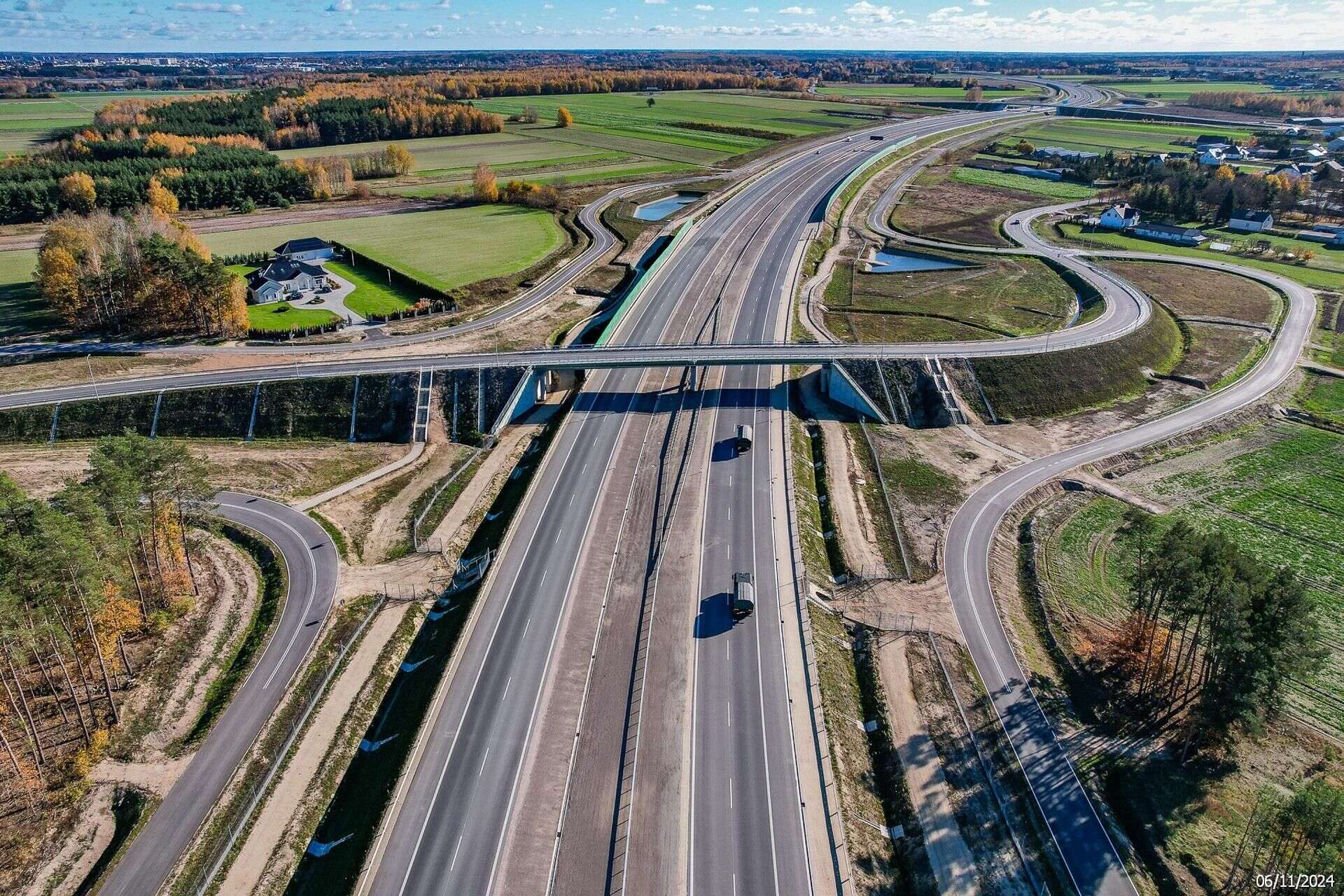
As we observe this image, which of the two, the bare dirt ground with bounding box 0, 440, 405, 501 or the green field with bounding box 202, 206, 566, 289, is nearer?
the bare dirt ground with bounding box 0, 440, 405, 501

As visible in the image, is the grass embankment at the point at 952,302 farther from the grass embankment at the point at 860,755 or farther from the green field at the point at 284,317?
the green field at the point at 284,317

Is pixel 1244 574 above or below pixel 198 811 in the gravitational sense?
above

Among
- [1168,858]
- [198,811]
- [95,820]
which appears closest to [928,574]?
[1168,858]

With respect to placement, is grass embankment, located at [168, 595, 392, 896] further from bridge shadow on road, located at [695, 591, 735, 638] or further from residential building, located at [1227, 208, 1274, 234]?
residential building, located at [1227, 208, 1274, 234]

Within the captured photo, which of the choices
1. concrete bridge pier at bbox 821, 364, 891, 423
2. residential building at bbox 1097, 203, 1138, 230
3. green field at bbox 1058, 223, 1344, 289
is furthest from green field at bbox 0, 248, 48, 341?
residential building at bbox 1097, 203, 1138, 230

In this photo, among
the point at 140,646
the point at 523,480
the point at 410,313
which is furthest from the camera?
the point at 410,313

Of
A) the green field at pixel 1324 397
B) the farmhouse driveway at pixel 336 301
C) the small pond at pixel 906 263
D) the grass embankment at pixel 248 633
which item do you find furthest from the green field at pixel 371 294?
the green field at pixel 1324 397

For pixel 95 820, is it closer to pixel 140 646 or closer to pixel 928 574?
pixel 140 646
